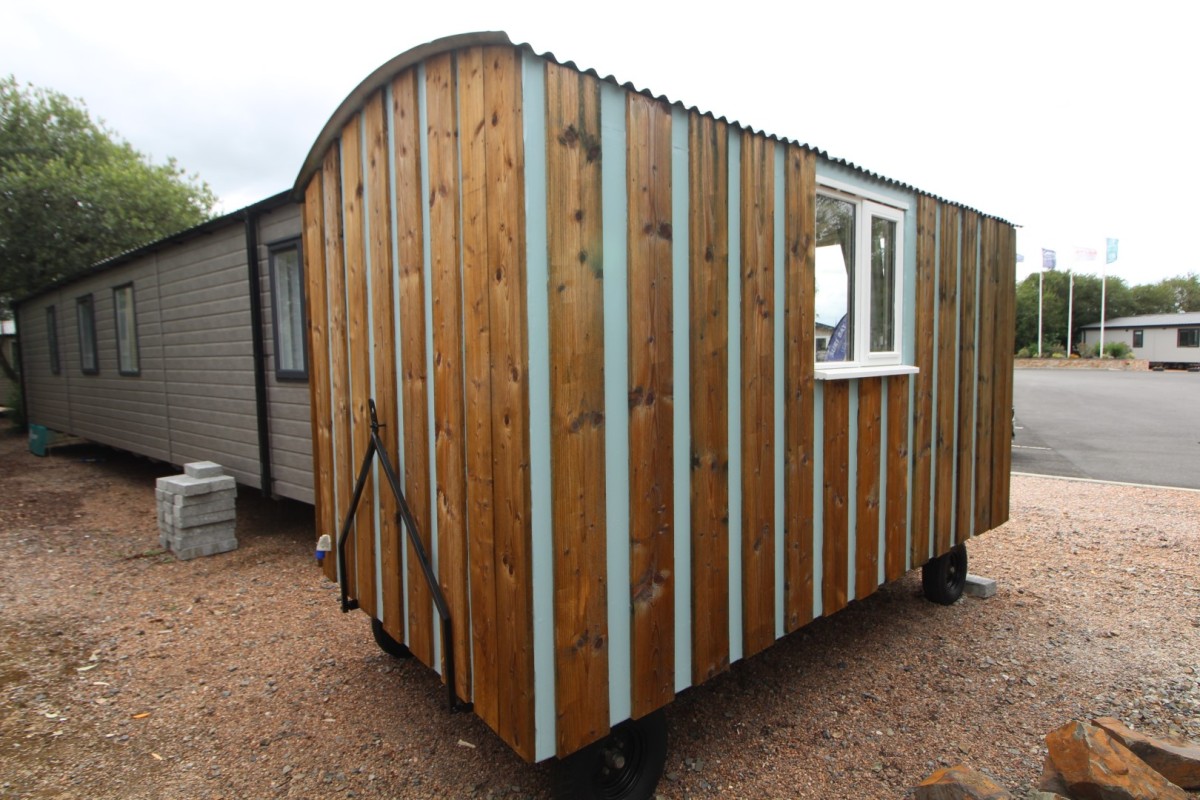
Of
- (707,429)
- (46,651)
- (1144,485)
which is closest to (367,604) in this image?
(707,429)

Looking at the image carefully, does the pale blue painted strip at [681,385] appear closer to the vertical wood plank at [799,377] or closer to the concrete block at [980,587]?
the vertical wood plank at [799,377]

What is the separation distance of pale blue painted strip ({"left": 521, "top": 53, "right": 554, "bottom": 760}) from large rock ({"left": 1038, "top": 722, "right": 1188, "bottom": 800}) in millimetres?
1694

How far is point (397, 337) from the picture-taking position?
240cm

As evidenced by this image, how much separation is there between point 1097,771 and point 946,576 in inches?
82.9

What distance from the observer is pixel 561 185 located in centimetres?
177

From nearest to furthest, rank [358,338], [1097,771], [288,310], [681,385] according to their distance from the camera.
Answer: [1097,771]
[681,385]
[358,338]
[288,310]

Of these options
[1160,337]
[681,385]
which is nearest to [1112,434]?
[681,385]

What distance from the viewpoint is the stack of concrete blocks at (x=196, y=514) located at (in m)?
5.04

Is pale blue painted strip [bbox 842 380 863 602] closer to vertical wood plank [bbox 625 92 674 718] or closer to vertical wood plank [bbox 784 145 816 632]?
vertical wood plank [bbox 784 145 816 632]

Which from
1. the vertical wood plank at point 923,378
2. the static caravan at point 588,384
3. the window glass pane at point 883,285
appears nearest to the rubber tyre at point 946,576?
the vertical wood plank at point 923,378

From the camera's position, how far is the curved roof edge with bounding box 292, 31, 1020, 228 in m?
1.75

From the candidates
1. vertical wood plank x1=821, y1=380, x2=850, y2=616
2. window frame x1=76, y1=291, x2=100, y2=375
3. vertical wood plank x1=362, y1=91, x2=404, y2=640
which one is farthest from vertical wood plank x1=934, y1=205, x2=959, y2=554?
window frame x1=76, y1=291, x2=100, y2=375

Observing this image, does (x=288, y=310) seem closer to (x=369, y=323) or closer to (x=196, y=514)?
(x=196, y=514)

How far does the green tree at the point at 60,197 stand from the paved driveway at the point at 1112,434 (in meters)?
18.0
